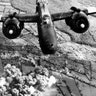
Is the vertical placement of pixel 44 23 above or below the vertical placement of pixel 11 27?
above

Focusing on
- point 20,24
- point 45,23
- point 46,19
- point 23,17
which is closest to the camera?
point 45,23

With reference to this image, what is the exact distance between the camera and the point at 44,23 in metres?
11.2

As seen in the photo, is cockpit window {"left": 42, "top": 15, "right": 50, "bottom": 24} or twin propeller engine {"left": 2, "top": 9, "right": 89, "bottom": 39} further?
twin propeller engine {"left": 2, "top": 9, "right": 89, "bottom": 39}

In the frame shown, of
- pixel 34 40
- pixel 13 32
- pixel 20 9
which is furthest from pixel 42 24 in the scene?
pixel 20 9

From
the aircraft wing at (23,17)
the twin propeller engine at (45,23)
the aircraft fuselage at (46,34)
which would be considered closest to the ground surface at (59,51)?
the twin propeller engine at (45,23)

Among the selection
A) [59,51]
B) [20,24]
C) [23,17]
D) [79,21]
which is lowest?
[59,51]

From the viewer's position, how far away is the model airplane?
34.7ft

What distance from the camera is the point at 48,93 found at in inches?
414

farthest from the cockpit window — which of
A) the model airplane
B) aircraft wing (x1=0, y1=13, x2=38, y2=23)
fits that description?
aircraft wing (x1=0, y1=13, x2=38, y2=23)

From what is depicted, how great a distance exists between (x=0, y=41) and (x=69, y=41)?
130 inches

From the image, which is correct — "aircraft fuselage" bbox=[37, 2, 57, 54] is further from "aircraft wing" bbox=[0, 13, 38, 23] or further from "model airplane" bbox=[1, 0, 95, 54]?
"aircraft wing" bbox=[0, 13, 38, 23]

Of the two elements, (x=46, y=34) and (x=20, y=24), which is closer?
(x=46, y=34)

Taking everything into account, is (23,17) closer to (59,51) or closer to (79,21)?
(59,51)

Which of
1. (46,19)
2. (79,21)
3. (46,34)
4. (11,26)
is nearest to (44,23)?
(46,19)
